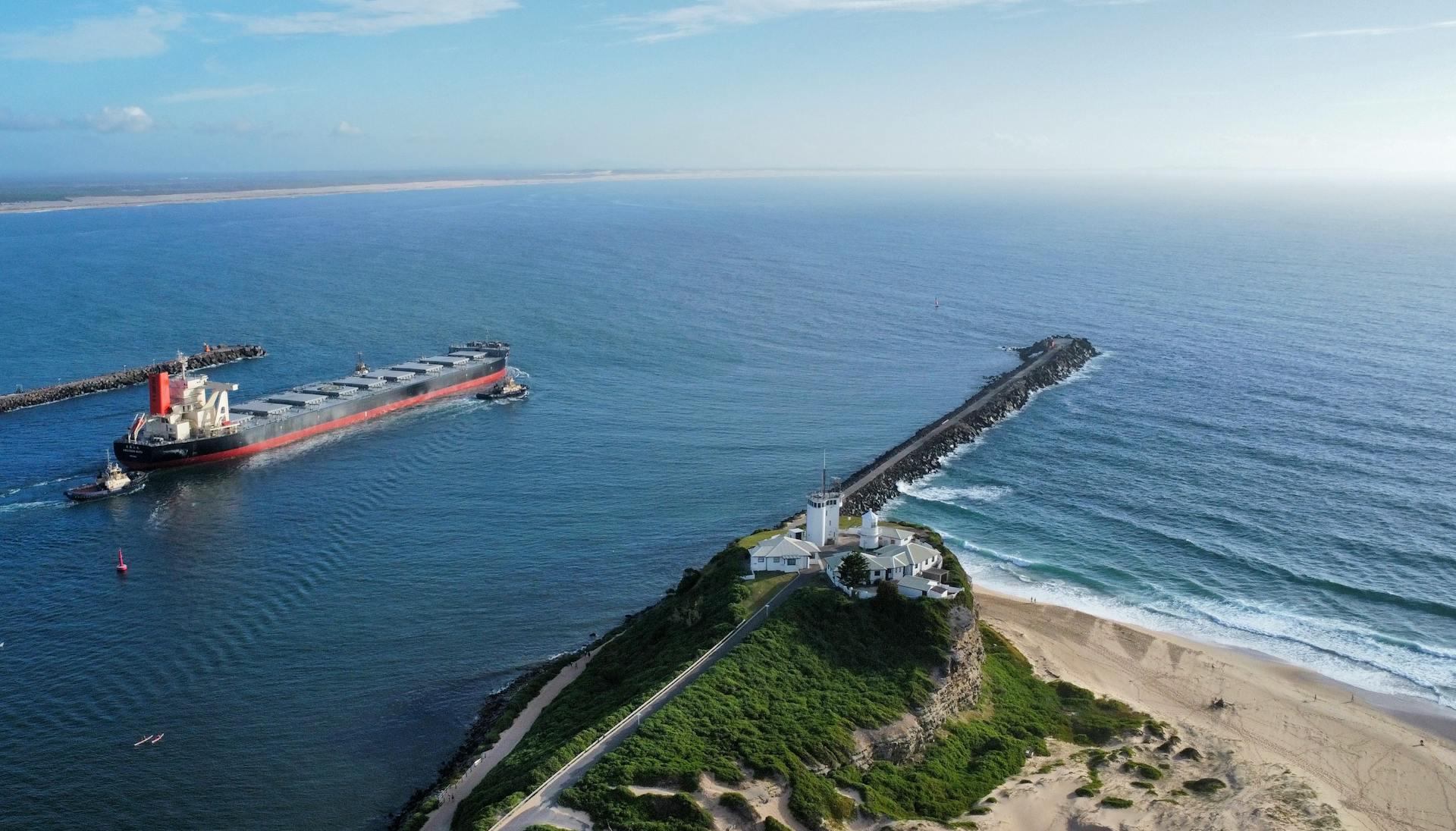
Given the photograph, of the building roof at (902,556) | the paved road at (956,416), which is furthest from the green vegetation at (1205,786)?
the paved road at (956,416)

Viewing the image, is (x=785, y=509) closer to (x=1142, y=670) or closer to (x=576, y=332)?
(x=1142, y=670)

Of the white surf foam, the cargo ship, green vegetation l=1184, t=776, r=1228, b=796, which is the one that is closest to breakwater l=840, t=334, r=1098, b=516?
the white surf foam

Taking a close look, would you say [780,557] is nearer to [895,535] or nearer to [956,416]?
[895,535]

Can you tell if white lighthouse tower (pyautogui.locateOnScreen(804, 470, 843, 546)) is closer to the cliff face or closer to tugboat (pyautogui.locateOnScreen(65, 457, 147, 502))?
the cliff face

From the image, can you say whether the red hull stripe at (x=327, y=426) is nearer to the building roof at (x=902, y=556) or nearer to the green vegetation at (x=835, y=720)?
the green vegetation at (x=835, y=720)

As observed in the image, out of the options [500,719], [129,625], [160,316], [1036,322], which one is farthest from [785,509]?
[160,316]

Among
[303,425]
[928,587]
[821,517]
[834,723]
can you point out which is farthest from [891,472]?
[303,425]
